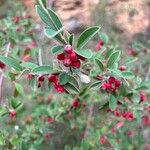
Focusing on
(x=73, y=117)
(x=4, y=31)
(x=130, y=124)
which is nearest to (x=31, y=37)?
(x=4, y=31)

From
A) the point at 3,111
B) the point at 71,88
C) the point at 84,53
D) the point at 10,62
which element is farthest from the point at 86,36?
the point at 3,111

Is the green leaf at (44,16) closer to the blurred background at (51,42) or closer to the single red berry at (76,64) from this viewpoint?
the single red berry at (76,64)

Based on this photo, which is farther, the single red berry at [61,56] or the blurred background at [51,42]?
the blurred background at [51,42]

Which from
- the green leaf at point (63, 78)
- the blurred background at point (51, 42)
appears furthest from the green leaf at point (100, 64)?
the blurred background at point (51, 42)

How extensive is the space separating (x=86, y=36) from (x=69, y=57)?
105 mm

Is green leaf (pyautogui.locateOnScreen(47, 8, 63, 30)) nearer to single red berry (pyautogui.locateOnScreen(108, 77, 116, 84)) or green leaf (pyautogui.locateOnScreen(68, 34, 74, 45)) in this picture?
green leaf (pyautogui.locateOnScreen(68, 34, 74, 45))

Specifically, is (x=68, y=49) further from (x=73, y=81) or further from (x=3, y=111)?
(x=3, y=111)

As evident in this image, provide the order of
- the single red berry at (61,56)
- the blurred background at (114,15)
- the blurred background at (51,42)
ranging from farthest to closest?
the blurred background at (114,15) → the blurred background at (51,42) → the single red berry at (61,56)

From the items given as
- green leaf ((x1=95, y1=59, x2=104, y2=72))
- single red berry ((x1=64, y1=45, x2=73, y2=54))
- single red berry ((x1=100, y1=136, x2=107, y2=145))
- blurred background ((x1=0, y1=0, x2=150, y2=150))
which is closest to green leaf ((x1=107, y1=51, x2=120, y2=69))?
green leaf ((x1=95, y1=59, x2=104, y2=72))

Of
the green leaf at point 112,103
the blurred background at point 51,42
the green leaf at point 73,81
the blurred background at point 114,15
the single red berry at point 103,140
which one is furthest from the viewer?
the blurred background at point 114,15

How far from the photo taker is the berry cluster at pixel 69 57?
1.20 meters

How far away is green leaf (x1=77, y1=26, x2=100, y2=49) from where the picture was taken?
4.16 ft

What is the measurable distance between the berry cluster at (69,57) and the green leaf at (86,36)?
4 cm

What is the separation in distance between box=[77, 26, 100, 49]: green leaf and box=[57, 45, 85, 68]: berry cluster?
0.04 metres
